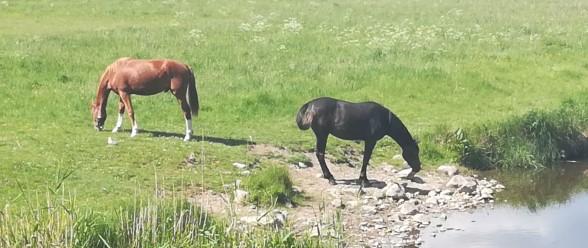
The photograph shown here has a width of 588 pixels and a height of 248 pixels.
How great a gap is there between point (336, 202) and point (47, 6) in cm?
3090

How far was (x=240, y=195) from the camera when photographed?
17.4 m

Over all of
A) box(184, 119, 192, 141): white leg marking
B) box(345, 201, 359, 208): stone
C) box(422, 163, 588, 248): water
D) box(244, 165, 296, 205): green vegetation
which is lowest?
box(422, 163, 588, 248): water

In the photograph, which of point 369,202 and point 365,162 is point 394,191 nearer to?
point 369,202

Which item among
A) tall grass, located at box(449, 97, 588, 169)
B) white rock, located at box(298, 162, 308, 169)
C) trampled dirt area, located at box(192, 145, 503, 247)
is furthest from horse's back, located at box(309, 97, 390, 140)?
tall grass, located at box(449, 97, 588, 169)

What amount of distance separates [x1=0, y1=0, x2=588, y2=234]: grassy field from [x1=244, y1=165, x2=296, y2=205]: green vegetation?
0.75 metres

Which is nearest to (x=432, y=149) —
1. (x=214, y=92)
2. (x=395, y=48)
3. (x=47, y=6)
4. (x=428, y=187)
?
(x=428, y=187)

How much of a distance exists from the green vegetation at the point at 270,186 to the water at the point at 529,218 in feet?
8.54

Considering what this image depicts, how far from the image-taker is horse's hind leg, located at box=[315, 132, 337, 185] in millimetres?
19323

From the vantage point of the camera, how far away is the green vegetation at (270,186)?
17359 millimetres

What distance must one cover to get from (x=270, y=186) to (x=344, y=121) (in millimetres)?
2306

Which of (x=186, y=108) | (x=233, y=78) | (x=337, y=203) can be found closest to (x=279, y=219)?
(x=337, y=203)

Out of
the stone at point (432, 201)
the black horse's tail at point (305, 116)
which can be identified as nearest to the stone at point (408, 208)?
the stone at point (432, 201)

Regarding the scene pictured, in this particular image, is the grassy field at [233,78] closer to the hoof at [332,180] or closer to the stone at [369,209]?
the hoof at [332,180]

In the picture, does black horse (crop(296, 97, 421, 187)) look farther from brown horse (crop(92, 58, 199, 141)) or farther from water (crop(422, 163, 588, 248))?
brown horse (crop(92, 58, 199, 141))
